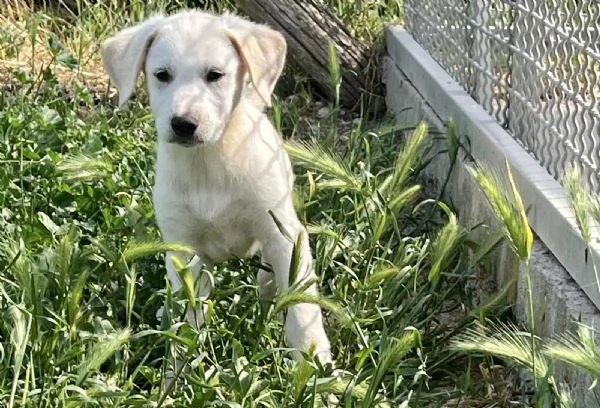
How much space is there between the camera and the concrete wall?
116 inches

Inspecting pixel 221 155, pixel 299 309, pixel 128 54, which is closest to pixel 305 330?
pixel 299 309

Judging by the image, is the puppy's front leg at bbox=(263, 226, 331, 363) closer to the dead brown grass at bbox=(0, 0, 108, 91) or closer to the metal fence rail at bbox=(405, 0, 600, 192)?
the metal fence rail at bbox=(405, 0, 600, 192)

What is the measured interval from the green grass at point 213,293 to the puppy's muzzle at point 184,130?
303 millimetres

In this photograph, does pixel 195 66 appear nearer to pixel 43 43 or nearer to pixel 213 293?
pixel 213 293

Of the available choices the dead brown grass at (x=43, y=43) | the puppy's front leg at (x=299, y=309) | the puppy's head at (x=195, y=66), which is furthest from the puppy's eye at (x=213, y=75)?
the dead brown grass at (x=43, y=43)

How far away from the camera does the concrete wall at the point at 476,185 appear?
2.96m

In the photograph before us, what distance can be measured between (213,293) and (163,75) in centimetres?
62

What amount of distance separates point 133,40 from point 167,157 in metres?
0.35

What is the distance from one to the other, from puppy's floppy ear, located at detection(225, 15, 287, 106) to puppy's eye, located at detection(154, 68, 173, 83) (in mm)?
221

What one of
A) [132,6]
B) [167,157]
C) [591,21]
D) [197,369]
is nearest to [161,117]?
[167,157]

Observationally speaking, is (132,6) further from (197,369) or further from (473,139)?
(197,369)

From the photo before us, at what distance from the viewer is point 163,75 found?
10.6ft

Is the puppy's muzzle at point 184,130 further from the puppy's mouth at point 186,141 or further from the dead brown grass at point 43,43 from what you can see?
the dead brown grass at point 43,43

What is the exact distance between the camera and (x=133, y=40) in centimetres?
337
